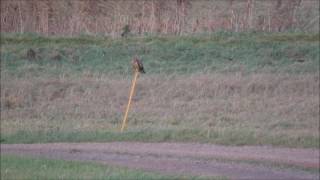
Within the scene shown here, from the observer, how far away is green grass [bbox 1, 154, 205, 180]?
1216 centimetres

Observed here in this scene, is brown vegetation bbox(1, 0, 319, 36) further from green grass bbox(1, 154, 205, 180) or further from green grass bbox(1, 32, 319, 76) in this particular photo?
green grass bbox(1, 154, 205, 180)

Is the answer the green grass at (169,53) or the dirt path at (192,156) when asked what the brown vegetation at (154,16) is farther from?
the dirt path at (192,156)

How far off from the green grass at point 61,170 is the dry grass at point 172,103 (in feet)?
17.5

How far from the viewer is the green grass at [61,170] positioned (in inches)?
479

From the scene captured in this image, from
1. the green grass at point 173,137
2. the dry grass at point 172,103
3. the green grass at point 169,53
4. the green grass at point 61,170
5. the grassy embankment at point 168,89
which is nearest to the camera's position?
the green grass at point 61,170

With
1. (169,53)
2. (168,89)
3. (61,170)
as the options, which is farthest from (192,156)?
(169,53)

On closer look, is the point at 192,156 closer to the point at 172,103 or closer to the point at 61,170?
the point at 61,170

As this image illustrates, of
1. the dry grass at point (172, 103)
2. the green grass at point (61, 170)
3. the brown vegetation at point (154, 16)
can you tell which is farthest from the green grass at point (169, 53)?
the green grass at point (61, 170)

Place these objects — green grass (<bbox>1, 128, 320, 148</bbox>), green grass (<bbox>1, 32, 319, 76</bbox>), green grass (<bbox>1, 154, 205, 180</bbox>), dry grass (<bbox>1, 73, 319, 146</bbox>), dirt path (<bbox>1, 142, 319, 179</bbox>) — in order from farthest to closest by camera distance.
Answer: green grass (<bbox>1, 32, 319, 76</bbox>), dry grass (<bbox>1, 73, 319, 146</bbox>), green grass (<bbox>1, 128, 320, 148</bbox>), dirt path (<bbox>1, 142, 319, 179</bbox>), green grass (<bbox>1, 154, 205, 180</bbox>)

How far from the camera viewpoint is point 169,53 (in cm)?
3128

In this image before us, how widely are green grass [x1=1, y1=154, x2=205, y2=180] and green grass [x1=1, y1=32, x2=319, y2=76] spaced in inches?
579

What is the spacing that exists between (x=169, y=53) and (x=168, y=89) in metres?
6.00

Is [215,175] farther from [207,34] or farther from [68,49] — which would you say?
[207,34]

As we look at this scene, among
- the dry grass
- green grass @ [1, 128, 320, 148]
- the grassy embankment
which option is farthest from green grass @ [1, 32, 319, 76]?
green grass @ [1, 128, 320, 148]
